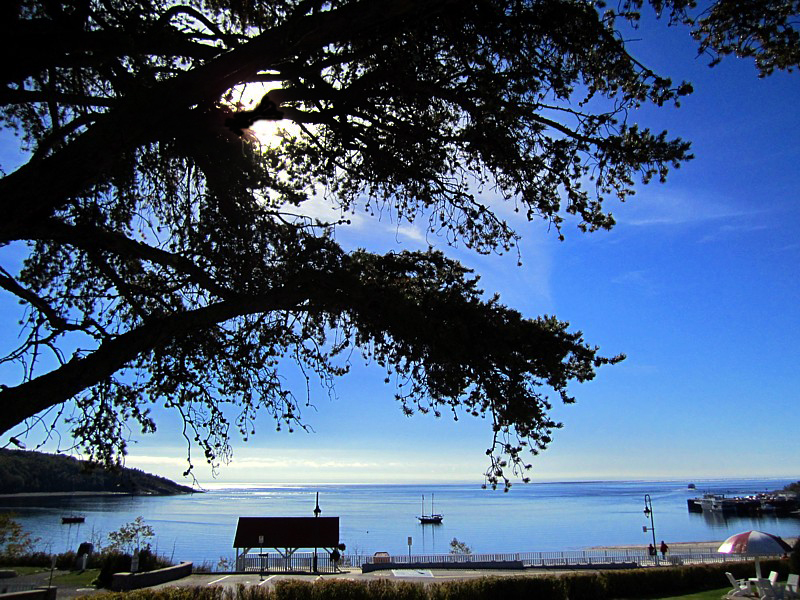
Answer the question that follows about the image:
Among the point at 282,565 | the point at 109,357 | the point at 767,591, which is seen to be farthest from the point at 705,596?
the point at 109,357

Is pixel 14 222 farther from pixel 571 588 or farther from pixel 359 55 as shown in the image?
pixel 571 588

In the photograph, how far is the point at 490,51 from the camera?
5.86 m

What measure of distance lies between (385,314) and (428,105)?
8.97 ft

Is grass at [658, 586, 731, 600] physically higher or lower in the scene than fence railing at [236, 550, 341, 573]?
higher

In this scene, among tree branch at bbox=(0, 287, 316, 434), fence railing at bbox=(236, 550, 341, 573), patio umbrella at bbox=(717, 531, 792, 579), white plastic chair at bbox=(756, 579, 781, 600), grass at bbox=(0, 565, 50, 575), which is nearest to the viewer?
tree branch at bbox=(0, 287, 316, 434)

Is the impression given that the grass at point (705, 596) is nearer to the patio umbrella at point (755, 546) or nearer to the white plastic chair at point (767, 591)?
the patio umbrella at point (755, 546)

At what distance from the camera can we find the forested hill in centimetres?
695

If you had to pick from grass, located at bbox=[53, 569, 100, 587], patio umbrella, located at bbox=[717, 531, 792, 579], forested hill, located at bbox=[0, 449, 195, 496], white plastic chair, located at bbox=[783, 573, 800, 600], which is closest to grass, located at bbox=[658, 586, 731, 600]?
patio umbrella, located at bbox=[717, 531, 792, 579]

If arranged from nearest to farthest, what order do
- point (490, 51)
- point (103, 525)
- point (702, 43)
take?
point (702, 43)
point (490, 51)
point (103, 525)

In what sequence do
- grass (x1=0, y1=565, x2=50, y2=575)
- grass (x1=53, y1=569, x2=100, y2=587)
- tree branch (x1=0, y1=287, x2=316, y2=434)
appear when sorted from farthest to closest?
1. grass (x1=0, y1=565, x2=50, y2=575)
2. grass (x1=53, y1=569, x2=100, y2=587)
3. tree branch (x1=0, y1=287, x2=316, y2=434)

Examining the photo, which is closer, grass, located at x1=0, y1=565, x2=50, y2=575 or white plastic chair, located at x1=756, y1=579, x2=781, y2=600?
white plastic chair, located at x1=756, y1=579, x2=781, y2=600

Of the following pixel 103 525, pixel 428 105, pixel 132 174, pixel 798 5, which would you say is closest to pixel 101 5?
pixel 132 174

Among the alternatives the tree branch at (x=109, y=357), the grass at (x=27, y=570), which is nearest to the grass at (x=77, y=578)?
the grass at (x=27, y=570)

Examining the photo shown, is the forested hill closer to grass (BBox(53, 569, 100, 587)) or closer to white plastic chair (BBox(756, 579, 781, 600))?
grass (BBox(53, 569, 100, 587))
